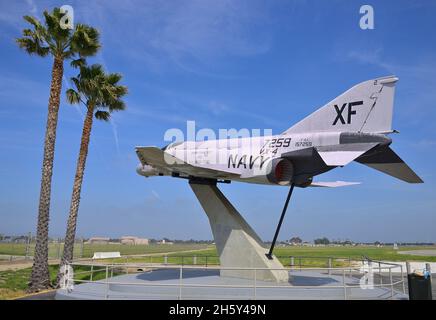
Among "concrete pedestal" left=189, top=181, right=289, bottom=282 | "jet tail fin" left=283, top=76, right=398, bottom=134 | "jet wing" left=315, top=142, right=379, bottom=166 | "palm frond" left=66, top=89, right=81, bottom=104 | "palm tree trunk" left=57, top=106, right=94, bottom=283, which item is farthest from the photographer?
"palm frond" left=66, top=89, right=81, bottom=104

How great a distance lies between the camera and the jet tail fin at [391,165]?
1410 centimetres

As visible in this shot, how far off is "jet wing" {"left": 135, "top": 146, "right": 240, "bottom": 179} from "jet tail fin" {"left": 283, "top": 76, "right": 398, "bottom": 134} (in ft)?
12.4

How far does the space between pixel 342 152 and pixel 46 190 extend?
15.5 meters

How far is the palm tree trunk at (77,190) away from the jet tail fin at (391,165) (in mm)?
16021

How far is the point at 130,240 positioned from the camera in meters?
189

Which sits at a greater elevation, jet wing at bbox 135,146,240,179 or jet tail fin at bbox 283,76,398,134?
jet tail fin at bbox 283,76,398,134

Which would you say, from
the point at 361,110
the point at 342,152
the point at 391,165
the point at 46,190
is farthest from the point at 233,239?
the point at 46,190

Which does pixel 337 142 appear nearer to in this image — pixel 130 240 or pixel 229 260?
pixel 229 260

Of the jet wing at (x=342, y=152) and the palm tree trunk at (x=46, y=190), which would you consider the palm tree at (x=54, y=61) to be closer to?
the palm tree trunk at (x=46, y=190)

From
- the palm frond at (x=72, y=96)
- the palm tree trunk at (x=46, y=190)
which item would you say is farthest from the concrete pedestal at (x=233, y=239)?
the palm frond at (x=72, y=96)

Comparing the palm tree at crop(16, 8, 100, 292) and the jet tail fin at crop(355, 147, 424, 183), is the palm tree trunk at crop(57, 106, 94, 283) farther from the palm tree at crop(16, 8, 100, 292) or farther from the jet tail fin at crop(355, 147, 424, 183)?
the jet tail fin at crop(355, 147, 424, 183)

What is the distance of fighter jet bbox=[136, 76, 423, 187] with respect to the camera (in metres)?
12.7

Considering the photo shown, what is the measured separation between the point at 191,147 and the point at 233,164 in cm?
268

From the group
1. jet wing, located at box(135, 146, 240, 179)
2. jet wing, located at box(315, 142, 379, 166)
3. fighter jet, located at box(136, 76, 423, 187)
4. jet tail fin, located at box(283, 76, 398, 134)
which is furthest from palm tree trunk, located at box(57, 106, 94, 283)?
jet wing, located at box(315, 142, 379, 166)
